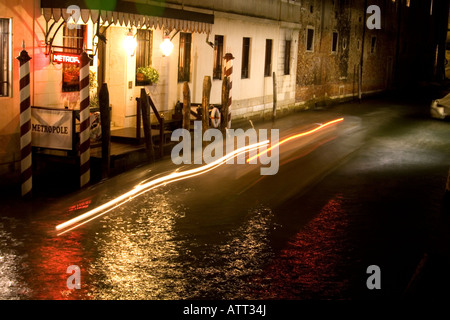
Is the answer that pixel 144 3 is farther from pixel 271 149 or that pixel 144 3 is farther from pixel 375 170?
pixel 375 170

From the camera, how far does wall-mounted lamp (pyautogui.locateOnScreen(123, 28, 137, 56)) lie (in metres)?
17.3

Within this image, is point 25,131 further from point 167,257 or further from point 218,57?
point 218,57

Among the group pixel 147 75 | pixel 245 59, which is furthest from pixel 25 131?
pixel 245 59

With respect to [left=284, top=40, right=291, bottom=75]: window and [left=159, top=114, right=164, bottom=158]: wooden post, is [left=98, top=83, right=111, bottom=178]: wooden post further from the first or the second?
[left=284, top=40, right=291, bottom=75]: window

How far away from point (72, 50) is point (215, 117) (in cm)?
582

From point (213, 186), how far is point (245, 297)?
588 centimetres

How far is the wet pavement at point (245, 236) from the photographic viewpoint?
7.73 metres

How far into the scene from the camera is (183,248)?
30.2ft

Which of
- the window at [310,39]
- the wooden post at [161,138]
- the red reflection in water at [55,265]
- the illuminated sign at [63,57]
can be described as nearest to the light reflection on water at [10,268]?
the red reflection in water at [55,265]

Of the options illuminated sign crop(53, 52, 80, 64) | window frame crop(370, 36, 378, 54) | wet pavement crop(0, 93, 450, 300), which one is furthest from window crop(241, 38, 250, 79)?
window frame crop(370, 36, 378, 54)

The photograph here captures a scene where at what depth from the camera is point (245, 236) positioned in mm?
9922

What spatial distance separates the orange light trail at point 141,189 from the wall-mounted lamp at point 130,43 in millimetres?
3974

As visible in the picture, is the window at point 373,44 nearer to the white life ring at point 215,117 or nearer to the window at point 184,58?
the window at point 184,58

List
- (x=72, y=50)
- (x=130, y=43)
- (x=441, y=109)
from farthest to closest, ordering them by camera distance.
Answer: (x=441, y=109), (x=130, y=43), (x=72, y=50)
